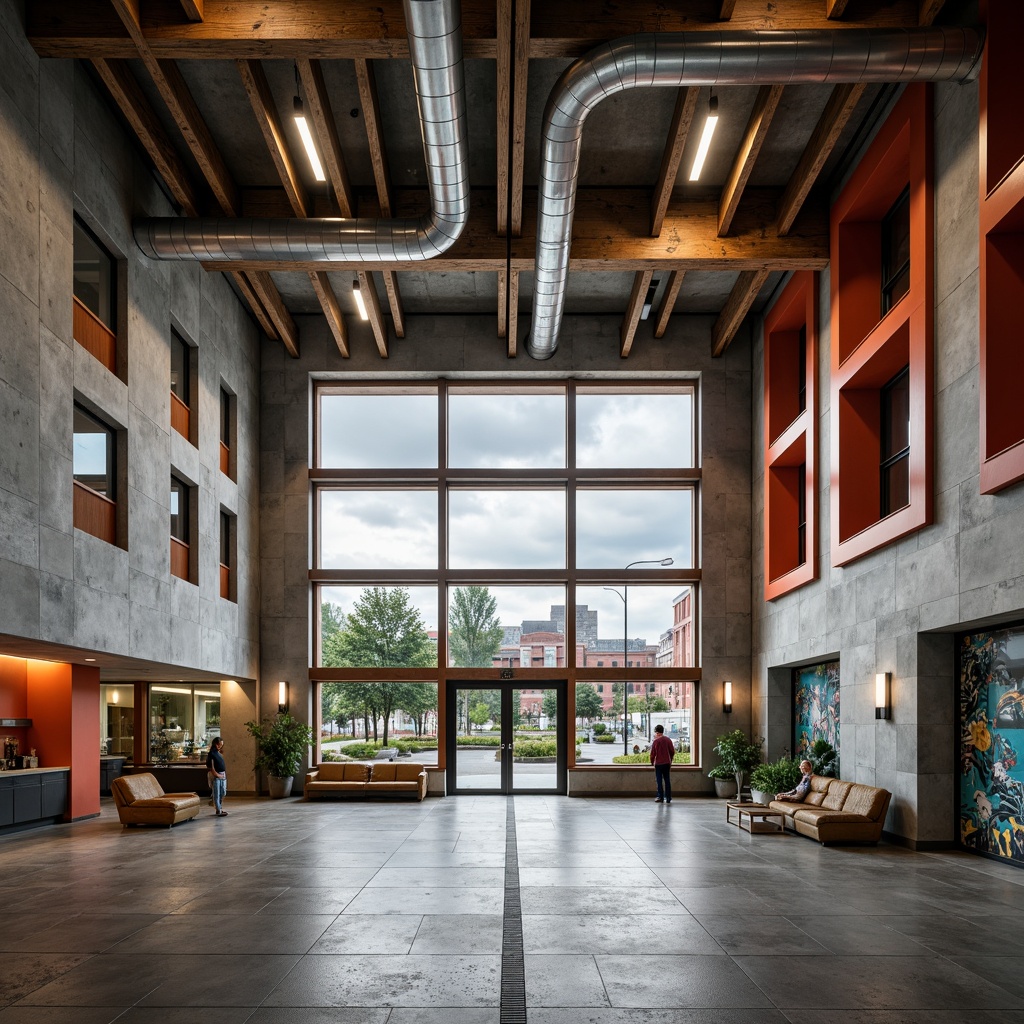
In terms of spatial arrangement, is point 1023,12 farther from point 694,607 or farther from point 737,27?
point 694,607

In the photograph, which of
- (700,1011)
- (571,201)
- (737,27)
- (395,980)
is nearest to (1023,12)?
(737,27)

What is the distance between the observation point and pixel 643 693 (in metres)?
19.7

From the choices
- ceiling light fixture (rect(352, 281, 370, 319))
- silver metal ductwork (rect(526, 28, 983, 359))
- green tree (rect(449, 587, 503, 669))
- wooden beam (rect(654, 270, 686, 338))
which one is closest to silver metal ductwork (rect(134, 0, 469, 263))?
silver metal ductwork (rect(526, 28, 983, 359))

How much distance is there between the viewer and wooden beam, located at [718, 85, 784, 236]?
11.7 meters

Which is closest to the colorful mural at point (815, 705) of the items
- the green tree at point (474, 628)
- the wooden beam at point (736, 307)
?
the green tree at point (474, 628)

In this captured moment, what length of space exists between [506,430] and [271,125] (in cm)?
935

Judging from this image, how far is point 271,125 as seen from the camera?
12.0m

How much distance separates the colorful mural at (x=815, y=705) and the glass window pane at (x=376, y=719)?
7017 mm

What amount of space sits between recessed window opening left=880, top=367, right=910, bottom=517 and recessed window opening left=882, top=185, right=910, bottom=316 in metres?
1.19

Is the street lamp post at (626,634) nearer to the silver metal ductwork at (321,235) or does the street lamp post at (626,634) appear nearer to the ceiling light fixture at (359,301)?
the ceiling light fixture at (359,301)

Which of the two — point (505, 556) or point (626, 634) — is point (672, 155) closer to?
point (505, 556)

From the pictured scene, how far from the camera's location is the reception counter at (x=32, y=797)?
13336 mm

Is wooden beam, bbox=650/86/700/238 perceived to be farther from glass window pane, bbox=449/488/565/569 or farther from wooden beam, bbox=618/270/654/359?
glass window pane, bbox=449/488/565/569

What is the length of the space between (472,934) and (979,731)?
263 inches
